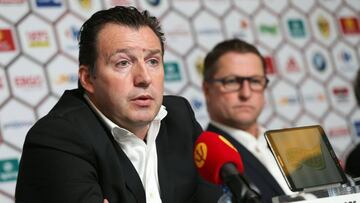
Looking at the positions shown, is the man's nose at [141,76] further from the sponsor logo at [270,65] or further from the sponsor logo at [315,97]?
the sponsor logo at [315,97]

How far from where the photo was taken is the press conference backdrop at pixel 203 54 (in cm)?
235

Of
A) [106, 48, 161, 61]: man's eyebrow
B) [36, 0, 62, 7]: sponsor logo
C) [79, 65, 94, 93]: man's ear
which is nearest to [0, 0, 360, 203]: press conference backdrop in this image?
[36, 0, 62, 7]: sponsor logo

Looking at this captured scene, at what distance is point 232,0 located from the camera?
3.00 m

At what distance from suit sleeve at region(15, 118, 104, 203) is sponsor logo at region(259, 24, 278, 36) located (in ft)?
6.06

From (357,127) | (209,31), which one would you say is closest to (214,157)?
(209,31)

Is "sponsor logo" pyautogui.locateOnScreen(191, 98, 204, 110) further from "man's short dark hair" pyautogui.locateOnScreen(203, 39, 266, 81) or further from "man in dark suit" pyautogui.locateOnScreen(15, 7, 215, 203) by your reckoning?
"man in dark suit" pyautogui.locateOnScreen(15, 7, 215, 203)

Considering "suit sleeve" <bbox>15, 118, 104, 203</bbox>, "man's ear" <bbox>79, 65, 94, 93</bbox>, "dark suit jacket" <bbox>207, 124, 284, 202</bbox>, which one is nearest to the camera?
"suit sleeve" <bbox>15, 118, 104, 203</bbox>

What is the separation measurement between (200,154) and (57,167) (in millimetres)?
330

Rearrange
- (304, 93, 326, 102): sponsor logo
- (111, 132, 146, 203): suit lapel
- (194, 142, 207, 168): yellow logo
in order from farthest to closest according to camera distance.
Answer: (304, 93, 326, 102): sponsor logo → (111, 132, 146, 203): suit lapel → (194, 142, 207, 168): yellow logo

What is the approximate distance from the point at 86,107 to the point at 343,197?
624 millimetres

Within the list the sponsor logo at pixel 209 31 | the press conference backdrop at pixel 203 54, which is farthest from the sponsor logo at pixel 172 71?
the sponsor logo at pixel 209 31

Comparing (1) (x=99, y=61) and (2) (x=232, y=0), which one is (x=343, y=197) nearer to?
(1) (x=99, y=61)

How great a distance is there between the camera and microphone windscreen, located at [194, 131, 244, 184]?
101 cm

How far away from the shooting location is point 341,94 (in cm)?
318
